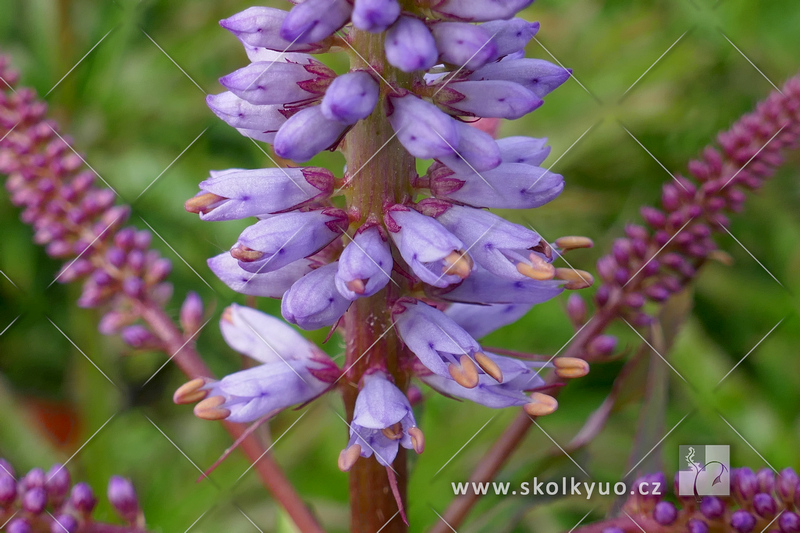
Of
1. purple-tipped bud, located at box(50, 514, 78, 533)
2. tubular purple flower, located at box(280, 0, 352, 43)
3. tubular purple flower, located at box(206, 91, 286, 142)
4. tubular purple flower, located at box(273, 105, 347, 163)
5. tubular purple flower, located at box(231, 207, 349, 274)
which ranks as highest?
tubular purple flower, located at box(280, 0, 352, 43)

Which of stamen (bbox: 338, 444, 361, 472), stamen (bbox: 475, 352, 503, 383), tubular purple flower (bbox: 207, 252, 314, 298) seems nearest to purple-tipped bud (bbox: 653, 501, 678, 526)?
stamen (bbox: 475, 352, 503, 383)

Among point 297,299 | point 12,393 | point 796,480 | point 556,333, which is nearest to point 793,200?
point 556,333

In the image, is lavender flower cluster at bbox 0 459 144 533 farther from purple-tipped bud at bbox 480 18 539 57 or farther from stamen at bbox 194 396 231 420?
purple-tipped bud at bbox 480 18 539 57

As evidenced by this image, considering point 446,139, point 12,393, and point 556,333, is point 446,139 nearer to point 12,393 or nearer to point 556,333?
point 556,333

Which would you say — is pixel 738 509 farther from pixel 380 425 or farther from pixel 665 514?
pixel 380 425

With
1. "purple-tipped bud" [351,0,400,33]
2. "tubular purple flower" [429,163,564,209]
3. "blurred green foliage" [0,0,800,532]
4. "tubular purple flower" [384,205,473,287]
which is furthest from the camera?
"blurred green foliage" [0,0,800,532]

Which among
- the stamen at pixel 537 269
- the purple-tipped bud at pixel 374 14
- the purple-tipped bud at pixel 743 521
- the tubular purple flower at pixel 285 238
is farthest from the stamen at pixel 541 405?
the purple-tipped bud at pixel 374 14
